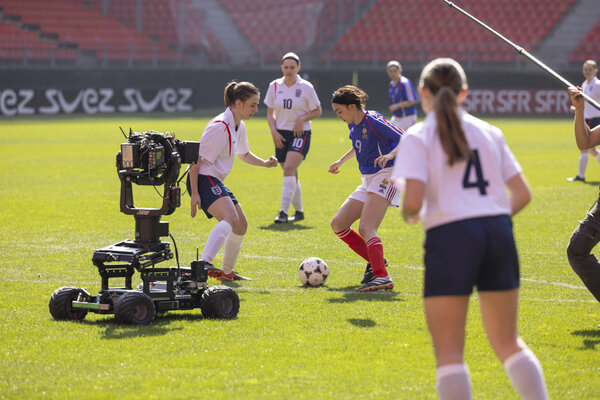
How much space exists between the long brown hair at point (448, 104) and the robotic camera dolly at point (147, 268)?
10.1 ft

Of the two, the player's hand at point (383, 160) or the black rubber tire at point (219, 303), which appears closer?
the black rubber tire at point (219, 303)

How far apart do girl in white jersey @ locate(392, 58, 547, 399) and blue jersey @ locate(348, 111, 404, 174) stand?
13.5 feet

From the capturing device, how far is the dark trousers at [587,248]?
6.18m

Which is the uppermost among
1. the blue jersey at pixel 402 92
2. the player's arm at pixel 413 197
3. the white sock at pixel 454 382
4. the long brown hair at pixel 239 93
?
the blue jersey at pixel 402 92

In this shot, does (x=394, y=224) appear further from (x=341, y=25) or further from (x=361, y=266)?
(x=341, y=25)

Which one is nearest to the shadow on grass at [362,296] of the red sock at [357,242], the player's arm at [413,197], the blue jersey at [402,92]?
the red sock at [357,242]

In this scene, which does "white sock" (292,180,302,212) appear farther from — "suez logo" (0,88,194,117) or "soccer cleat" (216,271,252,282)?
"suez logo" (0,88,194,117)

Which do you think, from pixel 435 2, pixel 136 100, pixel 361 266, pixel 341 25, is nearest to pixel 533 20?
pixel 435 2

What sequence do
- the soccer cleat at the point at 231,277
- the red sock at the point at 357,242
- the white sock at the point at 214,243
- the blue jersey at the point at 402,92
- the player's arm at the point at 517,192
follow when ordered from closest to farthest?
the player's arm at the point at 517,192
the white sock at the point at 214,243
the soccer cleat at the point at 231,277
the red sock at the point at 357,242
the blue jersey at the point at 402,92

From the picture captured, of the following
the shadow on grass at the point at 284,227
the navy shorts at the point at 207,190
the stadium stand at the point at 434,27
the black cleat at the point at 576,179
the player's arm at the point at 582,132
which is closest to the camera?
the player's arm at the point at 582,132

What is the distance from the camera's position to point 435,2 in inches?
1730

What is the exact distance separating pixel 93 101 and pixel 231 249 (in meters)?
29.7

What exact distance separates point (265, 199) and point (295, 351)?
29.8 feet

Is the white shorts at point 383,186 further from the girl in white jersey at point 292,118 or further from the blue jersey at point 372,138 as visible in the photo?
the girl in white jersey at point 292,118
